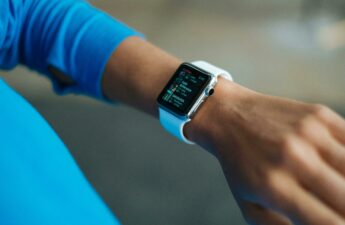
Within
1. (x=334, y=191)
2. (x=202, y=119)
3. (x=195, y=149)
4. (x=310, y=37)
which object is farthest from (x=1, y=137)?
(x=310, y=37)

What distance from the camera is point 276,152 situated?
34cm

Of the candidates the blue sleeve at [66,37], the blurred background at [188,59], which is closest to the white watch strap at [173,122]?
the blue sleeve at [66,37]

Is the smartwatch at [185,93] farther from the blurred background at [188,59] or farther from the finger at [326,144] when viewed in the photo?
the blurred background at [188,59]

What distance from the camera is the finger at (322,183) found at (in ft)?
1.00

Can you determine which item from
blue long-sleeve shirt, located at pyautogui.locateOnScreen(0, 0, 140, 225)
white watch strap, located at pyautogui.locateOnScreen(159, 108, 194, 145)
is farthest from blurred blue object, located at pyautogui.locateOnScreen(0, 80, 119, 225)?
white watch strap, located at pyautogui.locateOnScreen(159, 108, 194, 145)

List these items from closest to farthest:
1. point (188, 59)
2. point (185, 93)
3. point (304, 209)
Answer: point (304, 209)
point (185, 93)
point (188, 59)

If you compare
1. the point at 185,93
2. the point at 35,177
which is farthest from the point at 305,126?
the point at 35,177

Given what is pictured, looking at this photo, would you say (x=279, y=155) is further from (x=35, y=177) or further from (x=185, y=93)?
(x=35, y=177)

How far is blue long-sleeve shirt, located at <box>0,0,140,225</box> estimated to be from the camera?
1.22ft

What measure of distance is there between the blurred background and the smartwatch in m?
0.29

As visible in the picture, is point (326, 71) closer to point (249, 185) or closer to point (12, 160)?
point (249, 185)

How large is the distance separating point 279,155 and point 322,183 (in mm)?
43

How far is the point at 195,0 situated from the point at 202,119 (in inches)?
22.4

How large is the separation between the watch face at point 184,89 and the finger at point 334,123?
0.40ft
